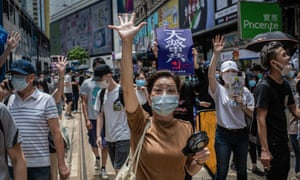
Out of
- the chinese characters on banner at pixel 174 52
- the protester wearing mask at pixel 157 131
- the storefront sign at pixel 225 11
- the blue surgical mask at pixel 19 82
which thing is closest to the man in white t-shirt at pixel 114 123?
the chinese characters on banner at pixel 174 52

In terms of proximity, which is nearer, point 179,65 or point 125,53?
point 125,53

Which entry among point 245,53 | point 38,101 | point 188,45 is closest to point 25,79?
point 38,101

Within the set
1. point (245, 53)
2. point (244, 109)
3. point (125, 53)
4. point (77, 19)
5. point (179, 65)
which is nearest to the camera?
point (125, 53)

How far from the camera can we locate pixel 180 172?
254cm

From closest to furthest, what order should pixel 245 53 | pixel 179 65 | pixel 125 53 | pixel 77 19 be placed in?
pixel 125 53
pixel 179 65
pixel 245 53
pixel 77 19

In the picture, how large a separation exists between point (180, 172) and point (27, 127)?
1.56 m

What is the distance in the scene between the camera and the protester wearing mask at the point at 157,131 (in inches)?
97.0

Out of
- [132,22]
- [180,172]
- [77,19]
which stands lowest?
[180,172]

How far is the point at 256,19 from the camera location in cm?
910

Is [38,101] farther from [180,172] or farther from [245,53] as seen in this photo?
[245,53]

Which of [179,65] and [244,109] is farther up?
[179,65]

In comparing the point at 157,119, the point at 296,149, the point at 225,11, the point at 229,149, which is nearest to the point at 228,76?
the point at 229,149

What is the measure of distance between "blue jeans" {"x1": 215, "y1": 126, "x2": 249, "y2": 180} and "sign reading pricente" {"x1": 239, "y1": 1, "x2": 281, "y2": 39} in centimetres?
472

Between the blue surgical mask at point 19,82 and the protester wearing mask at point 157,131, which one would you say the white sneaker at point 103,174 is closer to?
the blue surgical mask at point 19,82
